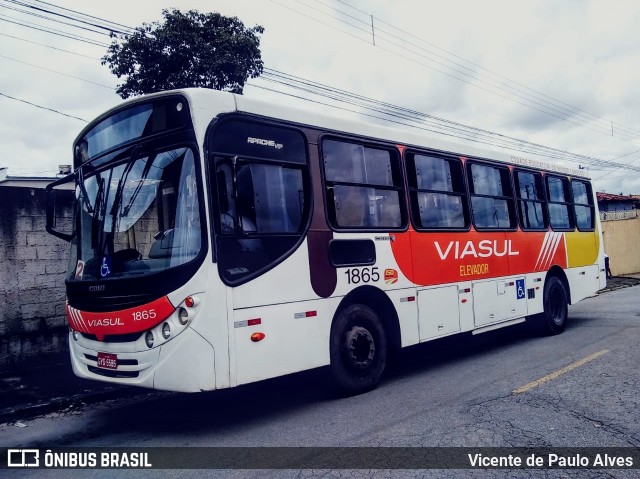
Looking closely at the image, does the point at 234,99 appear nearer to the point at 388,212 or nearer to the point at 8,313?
the point at 388,212

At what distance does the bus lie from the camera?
15.8 ft


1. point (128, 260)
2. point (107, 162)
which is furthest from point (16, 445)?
point (107, 162)

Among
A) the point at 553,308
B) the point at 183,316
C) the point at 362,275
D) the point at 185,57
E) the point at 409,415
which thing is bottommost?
A: the point at 409,415

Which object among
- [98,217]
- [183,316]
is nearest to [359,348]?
[183,316]

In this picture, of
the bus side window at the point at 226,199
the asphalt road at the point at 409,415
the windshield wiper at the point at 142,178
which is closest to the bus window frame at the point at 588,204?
the asphalt road at the point at 409,415

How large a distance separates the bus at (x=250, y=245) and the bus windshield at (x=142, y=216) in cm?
1

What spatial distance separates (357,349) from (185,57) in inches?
527

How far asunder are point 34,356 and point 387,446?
6.39 m

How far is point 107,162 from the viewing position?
18.2ft

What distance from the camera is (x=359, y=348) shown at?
6164 millimetres

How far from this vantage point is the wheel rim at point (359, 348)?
6.00 m

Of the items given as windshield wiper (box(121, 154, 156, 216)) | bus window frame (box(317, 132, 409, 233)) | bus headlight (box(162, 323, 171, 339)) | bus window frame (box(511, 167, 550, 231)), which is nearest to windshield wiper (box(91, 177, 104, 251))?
windshield wiper (box(121, 154, 156, 216))

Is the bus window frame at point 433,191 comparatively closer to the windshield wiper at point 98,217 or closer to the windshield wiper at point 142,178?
the windshield wiper at point 142,178

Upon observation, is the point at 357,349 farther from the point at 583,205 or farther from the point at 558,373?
the point at 583,205
